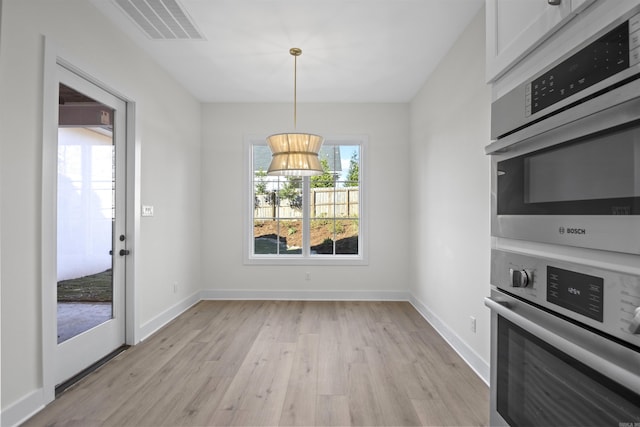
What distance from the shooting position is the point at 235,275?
193 inches

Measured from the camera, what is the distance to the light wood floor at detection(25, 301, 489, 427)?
2045 millimetres

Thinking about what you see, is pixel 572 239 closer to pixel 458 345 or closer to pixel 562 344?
pixel 562 344

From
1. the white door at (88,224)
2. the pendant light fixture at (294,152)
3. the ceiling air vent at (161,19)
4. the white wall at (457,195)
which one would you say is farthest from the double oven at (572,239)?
the white door at (88,224)

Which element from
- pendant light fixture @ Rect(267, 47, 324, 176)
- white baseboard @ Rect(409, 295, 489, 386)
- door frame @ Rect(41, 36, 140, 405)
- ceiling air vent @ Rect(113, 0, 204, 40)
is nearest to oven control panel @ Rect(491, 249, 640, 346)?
white baseboard @ Rect(409, 295, 489, 386)

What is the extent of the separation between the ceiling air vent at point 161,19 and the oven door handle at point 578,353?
288 cm

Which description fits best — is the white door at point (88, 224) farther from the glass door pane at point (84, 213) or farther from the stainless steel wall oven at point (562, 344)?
the stainless steel wall oven at point (562, 344)

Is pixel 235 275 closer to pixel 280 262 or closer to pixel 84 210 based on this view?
pixel 280 262

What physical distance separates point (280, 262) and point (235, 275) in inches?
26.1

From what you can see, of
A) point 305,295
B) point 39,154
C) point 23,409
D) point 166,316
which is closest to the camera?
point 23,409

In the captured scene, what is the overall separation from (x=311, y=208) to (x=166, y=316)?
92.7 inches

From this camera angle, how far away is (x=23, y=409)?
1992 mm

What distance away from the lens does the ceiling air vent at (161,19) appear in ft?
8.32

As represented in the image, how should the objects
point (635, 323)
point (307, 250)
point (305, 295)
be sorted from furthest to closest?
point (307, 250), point (305, 295), point (635, 323)

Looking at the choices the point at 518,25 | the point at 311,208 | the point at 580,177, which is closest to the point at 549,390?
the point at 580,177
